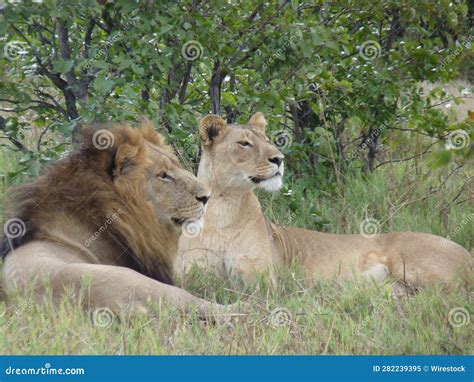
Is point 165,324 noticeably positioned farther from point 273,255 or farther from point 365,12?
point 365,12

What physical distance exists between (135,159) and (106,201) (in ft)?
0.80

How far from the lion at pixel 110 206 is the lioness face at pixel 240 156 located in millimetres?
1035

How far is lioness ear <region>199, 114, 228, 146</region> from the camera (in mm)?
6129

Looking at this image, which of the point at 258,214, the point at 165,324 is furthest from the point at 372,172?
the point at 165,324

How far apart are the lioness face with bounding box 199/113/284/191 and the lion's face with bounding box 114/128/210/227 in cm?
110

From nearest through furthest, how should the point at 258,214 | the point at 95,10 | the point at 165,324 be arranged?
the point at 165,324 → the point at 95,10 → the point at 258,214

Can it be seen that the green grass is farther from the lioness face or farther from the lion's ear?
the lion's ear

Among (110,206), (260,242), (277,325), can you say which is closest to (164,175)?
(110,206)

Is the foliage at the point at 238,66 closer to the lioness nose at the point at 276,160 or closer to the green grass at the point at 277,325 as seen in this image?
the lioness nose at the point at 276,160

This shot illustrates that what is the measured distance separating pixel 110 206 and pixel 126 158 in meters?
0.24

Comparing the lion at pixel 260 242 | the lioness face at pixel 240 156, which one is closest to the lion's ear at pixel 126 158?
the lion at pixel 260 242

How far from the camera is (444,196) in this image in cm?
740

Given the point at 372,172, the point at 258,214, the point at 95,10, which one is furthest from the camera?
the point at 372,172

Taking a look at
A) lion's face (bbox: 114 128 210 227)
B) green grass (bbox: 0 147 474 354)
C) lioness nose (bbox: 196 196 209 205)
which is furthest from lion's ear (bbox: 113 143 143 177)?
green grass (bbox: 0 147 474 354)
